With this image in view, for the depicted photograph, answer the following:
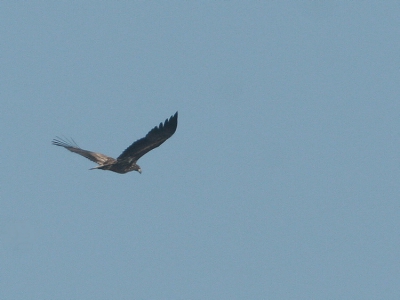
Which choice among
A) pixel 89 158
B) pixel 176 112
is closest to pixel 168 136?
pixel 176 112

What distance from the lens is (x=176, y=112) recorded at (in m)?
33.8

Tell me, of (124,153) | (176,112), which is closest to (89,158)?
(124,153)

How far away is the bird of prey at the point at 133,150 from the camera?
34000mm

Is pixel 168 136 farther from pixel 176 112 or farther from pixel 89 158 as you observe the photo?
pixel 89 158

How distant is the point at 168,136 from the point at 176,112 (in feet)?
3.37

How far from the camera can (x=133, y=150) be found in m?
35.4

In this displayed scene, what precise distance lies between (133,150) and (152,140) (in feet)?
3.67

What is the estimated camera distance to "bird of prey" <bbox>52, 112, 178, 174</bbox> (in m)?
34.0

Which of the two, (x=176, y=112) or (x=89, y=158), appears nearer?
(x=176, y=112)

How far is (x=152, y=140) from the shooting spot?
114ft

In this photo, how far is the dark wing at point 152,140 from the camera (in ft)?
111

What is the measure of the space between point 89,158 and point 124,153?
222 cm

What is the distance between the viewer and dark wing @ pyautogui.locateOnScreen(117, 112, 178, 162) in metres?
33.9

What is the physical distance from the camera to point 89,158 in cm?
3725
